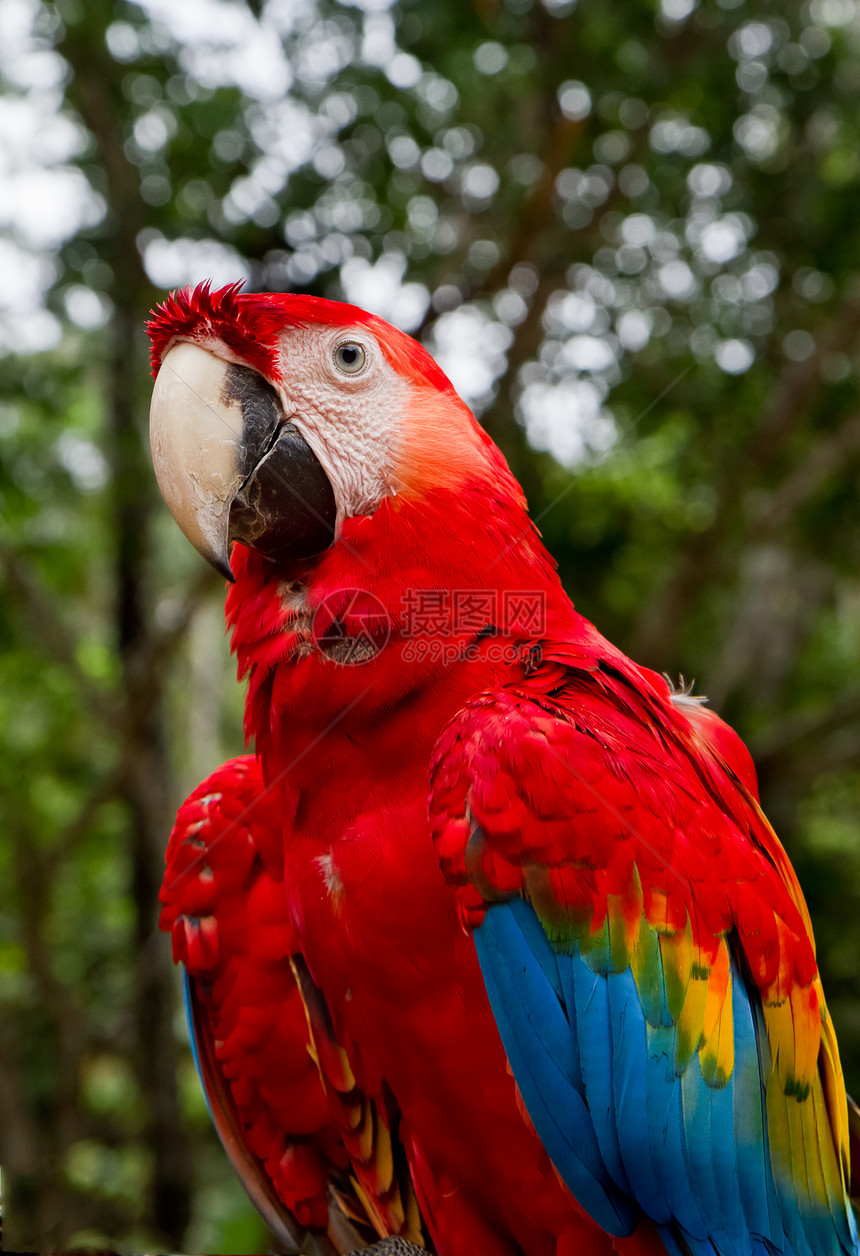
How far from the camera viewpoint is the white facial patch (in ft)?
2.91

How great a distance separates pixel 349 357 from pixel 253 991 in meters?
0.70

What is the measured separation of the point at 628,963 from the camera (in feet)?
2.71

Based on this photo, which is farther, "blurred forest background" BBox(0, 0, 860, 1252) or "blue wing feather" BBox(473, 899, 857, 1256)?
"blurred forest background" BBox(0, 0, 860, 1252)

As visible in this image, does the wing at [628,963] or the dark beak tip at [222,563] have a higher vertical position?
the dark beak tip at [222,563]

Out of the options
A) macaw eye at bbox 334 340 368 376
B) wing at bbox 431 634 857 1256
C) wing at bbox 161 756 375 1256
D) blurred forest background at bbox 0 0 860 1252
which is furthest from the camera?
blurred forest background at bbox 0 0 860 1252

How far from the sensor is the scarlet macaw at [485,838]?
2.67 feet

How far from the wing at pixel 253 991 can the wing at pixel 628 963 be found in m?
0.37

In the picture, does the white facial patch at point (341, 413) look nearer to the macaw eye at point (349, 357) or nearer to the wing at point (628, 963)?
the macaw eye at point (349, 357)

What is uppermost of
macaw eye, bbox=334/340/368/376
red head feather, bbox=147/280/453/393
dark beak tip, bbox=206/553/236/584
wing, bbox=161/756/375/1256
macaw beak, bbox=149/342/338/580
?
red head feather, bbox=147/280/453/393

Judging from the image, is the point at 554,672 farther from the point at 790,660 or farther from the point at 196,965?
the point at 790,660

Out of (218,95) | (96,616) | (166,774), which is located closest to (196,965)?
(218,95)

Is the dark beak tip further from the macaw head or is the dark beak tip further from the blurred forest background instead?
the blurred forest background

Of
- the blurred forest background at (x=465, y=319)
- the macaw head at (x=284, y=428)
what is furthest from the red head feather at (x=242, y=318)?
the blurred forest background at (x=465, y=319)

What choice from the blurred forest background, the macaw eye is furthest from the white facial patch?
the blurred forest background
